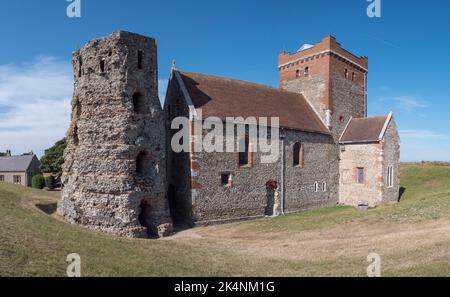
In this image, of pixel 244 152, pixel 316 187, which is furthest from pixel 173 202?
pixel 316 187

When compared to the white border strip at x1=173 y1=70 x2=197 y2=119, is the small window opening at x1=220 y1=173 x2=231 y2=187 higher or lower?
lower

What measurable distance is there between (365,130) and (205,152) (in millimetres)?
17153

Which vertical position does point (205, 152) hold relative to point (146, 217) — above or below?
above

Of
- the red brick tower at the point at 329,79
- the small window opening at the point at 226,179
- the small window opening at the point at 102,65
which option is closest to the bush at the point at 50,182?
the small window opening at the point at 102,65

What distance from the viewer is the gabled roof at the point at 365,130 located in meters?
27.8

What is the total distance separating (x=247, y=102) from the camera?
81.3ft

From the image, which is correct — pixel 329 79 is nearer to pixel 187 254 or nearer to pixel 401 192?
pixel 401 192

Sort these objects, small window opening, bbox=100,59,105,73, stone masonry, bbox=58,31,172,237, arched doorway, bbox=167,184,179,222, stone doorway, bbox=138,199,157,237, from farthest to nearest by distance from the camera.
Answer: arched doorway, bbox=167,184,179,222, stone doorway, bbox=138,199,157,237, small window opening, bbox=100,59,105,73, stone masonry, bbox=58,31,172,237

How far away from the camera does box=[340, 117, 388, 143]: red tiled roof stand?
92.4ft

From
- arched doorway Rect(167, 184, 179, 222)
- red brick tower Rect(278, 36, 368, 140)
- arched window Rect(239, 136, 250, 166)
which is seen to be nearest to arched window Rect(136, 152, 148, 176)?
arched doorway Rect(167, 184, 179, 222)

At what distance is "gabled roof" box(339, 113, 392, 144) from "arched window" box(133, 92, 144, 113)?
19.8 m

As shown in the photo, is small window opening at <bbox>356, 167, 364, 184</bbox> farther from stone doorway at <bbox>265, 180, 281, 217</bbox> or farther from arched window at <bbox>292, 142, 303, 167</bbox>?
stone doorway at <bbox>265, 180, 281, 217</bbox>
